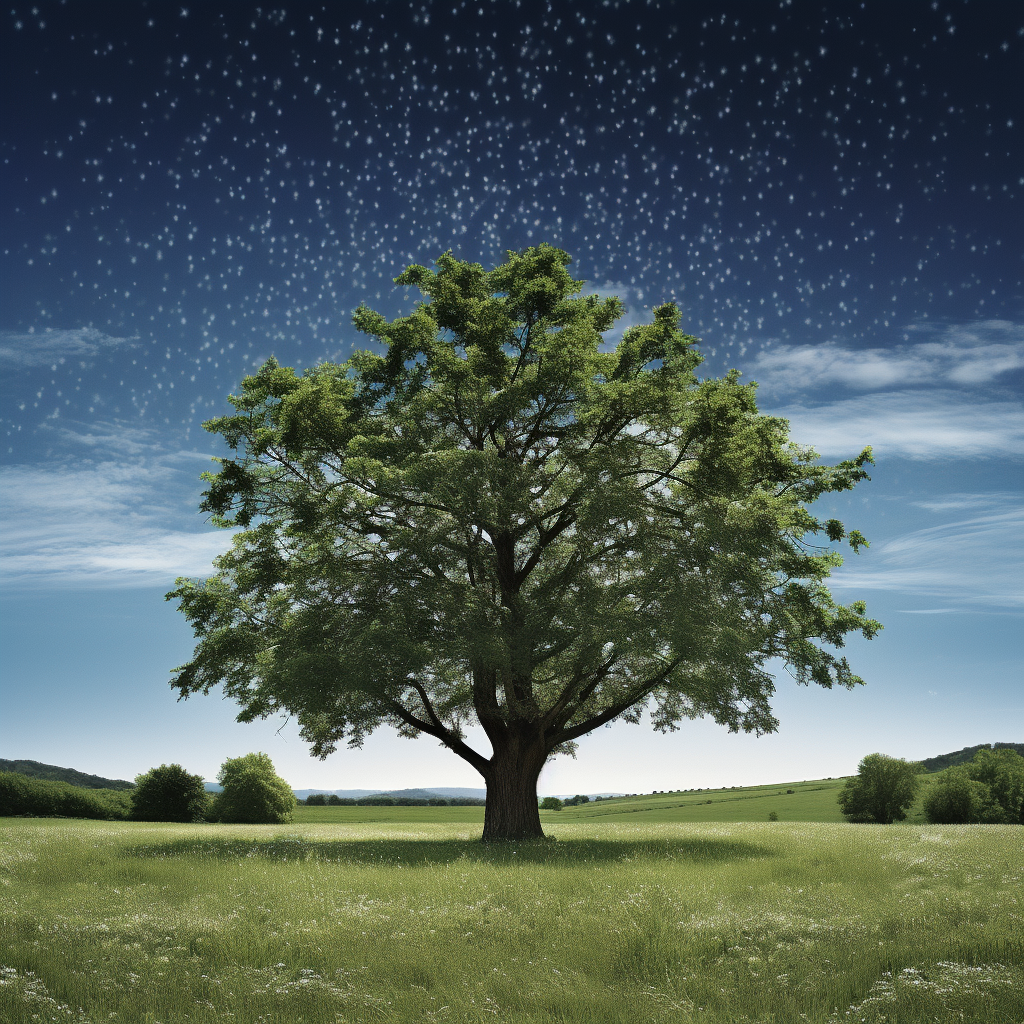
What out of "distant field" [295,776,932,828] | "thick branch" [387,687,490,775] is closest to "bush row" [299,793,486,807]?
"distant field" [295,776,932,828]

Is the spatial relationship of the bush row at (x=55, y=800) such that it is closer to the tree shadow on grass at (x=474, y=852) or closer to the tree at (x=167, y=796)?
the tree at (x=167, y=796)

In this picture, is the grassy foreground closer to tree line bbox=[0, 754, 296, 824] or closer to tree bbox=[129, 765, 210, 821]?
tree line bbox=[0, 754, 296, 824]

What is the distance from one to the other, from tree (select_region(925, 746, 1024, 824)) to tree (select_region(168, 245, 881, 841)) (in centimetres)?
4226

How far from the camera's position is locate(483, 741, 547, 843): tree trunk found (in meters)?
25.2

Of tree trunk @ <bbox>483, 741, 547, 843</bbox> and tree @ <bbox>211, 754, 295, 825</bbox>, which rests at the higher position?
tree trunk @ <bbox>483, 741, 547, 843</bbox>

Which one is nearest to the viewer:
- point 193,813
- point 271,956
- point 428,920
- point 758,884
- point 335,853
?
point 271,956

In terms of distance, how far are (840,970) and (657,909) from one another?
3.20 meters

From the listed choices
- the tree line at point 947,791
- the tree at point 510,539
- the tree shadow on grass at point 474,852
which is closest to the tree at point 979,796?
the tree line at point 947,791

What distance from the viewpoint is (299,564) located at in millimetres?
26297

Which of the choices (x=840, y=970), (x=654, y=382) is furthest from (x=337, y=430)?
(x=840, y=970)

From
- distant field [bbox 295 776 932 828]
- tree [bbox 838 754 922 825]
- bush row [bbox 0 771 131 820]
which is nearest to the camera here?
bush row [bbox 0 771 131 820]

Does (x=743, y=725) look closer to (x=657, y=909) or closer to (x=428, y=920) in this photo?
(x=657, y=909)

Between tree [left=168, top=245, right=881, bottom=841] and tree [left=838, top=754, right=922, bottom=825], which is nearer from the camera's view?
tree [left=168, top=245, right=881, bottom=841]

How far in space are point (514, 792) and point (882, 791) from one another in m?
50.8
